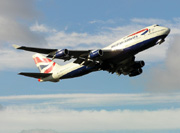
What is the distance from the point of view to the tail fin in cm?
5906

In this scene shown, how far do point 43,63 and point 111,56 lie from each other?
61.9 feet

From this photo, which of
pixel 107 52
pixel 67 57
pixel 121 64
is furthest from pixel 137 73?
pixel 67 57

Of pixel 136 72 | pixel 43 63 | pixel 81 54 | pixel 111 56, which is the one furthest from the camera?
pixel 43 63

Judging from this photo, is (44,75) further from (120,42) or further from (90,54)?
(120,42)

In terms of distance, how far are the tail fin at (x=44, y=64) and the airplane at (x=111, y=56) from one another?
2.56 m

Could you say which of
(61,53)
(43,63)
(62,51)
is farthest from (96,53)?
(43,63)

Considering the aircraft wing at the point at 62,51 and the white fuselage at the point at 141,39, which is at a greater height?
the white fuselage at the point at 141,39

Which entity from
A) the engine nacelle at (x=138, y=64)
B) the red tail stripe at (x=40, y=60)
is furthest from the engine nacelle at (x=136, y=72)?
the red tail stripe at (x=40, y=60)

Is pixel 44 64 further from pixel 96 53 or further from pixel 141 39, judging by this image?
pixel 141 39

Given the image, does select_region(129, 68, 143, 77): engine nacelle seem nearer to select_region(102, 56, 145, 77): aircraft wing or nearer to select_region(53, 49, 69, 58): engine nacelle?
select_region(102, 56, 145, 77): aircraft wing

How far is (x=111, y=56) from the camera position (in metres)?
47.7

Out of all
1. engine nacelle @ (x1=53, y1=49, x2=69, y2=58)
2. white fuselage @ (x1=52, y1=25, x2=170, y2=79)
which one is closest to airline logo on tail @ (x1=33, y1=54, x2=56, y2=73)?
engine nacelle @ (x1=53, y1=49, x2=69, y2=58)

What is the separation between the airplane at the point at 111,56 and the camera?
45.3 meters

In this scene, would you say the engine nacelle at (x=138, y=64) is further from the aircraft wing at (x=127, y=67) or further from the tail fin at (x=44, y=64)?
the tail fin at (x=44, y=64)
